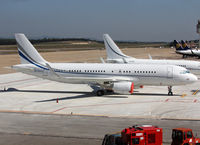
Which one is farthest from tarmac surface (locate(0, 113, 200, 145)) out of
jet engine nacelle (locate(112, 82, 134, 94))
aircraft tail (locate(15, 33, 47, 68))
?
aircraft tail (locate(15, 33, 47, 68))

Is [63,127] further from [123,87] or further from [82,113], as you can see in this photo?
[123,87]

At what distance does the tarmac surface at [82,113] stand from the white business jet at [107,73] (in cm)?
159

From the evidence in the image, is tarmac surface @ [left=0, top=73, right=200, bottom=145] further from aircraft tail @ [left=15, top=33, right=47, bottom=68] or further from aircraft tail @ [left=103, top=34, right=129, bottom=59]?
aircraft tail @ [left=103, top=34, right=129, bottom=59]

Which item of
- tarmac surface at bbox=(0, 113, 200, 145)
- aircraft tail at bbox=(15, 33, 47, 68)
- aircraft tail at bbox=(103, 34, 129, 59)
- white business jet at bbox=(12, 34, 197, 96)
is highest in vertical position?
aircraft tail at bbox=(103, 34, 129, 59)

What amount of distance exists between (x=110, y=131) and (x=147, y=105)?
34.7ft

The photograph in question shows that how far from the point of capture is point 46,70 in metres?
39.6

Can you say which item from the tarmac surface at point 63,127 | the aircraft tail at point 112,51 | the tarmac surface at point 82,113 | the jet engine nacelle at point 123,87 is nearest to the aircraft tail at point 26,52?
the tarmac surface at point 82,113

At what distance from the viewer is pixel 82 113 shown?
2791cm

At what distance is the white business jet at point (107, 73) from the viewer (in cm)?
3691

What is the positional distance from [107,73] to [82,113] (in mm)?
11623

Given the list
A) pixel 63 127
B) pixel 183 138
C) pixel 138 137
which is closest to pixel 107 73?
pixel 63 127

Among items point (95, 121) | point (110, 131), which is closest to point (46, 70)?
point (95, 121)

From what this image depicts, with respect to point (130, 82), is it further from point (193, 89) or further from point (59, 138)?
point (59, 138)

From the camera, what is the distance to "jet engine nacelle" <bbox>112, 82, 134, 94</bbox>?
3547 centimetres
